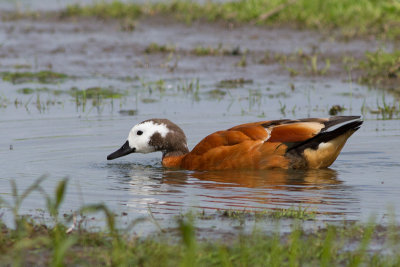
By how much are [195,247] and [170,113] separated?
6.12m

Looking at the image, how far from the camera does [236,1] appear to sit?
60.4 ft

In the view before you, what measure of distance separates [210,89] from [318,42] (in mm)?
4277

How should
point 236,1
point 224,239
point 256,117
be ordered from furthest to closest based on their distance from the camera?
1. point 236,1
2. point 256,117
3. point 224,239

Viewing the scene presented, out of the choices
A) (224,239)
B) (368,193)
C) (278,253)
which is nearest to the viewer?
(278,253)

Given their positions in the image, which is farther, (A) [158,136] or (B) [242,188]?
(A) [158,136]

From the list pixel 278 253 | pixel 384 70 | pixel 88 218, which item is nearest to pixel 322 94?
pixel 384 70

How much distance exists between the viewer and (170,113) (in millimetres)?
10492

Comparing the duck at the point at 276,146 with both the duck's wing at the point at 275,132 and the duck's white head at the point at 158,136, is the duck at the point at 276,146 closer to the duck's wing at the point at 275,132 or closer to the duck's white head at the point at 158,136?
the duck's wing at the point at 275,132

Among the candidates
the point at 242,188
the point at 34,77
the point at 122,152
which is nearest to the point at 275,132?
the point at 242,188

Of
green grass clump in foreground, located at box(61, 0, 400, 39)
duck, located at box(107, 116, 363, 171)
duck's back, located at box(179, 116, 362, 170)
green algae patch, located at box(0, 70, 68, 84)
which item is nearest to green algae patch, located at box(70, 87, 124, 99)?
green algae patch, located at box(0, 70, 68, 84)

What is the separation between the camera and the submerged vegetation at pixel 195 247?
14.2ft

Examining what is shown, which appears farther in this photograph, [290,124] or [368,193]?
[290,124]

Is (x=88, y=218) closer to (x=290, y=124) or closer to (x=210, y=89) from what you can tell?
(x=290, y=124)

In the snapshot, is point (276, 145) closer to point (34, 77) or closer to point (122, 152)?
point (122, 152)
